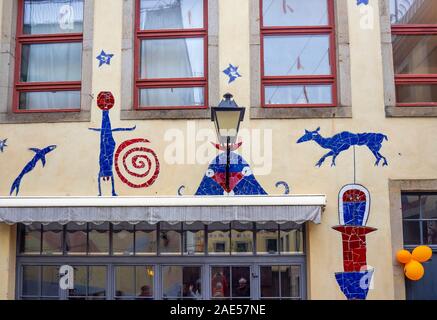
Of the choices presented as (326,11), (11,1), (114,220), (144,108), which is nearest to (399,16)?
(326,11)

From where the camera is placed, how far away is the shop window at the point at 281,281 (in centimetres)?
956

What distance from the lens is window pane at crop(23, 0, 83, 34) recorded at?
1030 centimetres

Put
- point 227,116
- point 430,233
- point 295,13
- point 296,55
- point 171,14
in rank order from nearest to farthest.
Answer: point 227,116
point 430,233
point 296,55
point 295,13
point 171,14

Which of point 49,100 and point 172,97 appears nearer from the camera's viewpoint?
point 172,97

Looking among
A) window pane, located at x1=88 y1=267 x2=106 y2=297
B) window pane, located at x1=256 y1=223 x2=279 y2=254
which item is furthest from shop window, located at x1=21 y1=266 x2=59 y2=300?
window pane, located at x1=256 y1=223 x2=279 y2=254

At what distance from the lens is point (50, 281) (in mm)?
9812

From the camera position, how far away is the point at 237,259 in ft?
31.7

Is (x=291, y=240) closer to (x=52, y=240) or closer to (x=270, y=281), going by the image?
(x=270, y=281)

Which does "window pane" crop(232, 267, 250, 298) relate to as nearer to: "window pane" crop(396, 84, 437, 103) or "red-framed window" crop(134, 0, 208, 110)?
"red-framed window" crop(134, 0, 208, 110)

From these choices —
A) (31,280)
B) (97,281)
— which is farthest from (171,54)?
(31,280)

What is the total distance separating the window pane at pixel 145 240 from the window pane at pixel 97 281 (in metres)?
0.54

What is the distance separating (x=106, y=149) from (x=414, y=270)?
4181 mm

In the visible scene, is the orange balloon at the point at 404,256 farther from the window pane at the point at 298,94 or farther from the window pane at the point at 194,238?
the window pane at the point at 194,238
